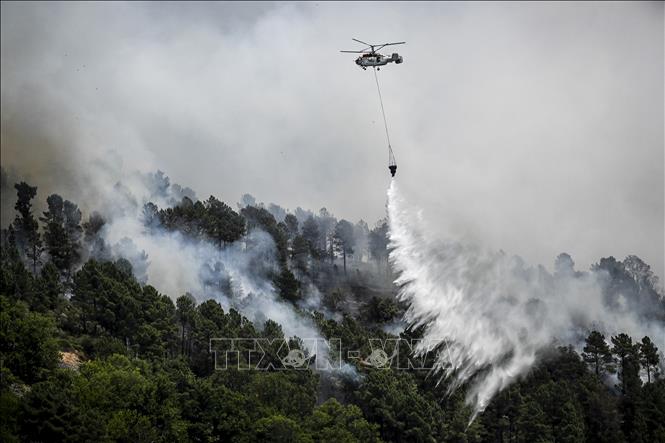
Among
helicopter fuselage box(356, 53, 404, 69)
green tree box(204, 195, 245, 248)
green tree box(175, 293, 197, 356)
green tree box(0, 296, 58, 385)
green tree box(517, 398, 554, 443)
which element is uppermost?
green tree box(204, 195, 245, 248)

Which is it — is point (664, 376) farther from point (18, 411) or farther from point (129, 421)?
point (18, 411)

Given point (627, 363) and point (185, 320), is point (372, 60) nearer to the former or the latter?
point (185, 320)

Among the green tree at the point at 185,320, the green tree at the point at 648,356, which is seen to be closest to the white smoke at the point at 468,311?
the green tree at the point at 648,356

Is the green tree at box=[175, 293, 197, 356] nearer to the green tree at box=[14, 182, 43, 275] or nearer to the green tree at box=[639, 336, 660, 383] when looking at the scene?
the green tree at box=[14, 182, 43, 275]

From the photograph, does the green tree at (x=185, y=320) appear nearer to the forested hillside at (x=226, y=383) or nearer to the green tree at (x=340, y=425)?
the forested hillside at (x=226, y=383)

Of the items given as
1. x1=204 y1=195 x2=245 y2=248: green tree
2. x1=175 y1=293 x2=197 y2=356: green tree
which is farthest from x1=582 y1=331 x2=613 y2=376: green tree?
x1=204 y1=195 x2=245 y2=248: green tree

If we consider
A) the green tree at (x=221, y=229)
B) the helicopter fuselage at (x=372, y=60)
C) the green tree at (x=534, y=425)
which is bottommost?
the green tree at (x=534, y=425)
